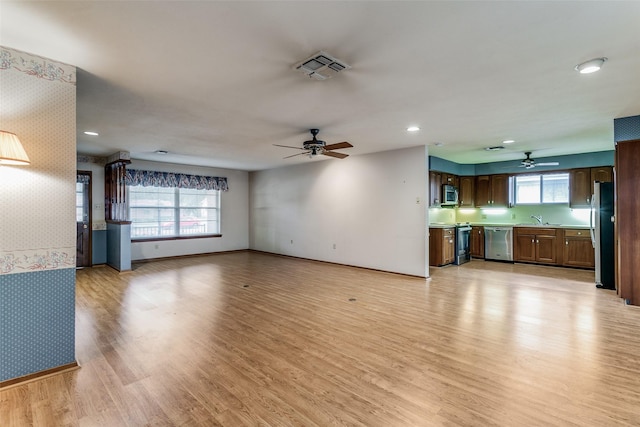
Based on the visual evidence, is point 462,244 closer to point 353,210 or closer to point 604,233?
point 604,233

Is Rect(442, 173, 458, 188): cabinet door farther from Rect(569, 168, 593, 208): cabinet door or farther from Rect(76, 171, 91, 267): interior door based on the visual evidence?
Rect(76, 171, 91, 267): interior door

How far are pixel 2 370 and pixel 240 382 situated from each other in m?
1.82

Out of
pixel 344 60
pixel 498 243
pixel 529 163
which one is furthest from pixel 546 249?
pixel 344 60

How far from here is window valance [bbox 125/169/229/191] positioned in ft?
24.5

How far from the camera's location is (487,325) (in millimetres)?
3482

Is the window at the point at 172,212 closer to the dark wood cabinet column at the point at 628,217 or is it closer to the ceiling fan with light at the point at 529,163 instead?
the ceiling fan with light at the point at 529,163

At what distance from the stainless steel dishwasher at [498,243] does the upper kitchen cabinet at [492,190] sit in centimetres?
80

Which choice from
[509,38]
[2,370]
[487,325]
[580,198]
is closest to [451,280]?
[487,325]

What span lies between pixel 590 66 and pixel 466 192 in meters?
6.02

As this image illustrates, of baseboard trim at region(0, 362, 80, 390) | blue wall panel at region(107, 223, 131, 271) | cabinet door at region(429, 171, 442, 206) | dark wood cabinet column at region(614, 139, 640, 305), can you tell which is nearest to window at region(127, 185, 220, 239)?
blue wall panel at region(107, 223, 131, 271)

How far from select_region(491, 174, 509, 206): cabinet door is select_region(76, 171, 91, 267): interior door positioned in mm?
10013

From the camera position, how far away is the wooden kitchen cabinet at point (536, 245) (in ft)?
22.7

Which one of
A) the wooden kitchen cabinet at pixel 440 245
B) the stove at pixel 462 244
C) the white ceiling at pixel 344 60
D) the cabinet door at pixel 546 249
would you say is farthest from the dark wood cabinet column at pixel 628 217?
the stove at pixel 462 244

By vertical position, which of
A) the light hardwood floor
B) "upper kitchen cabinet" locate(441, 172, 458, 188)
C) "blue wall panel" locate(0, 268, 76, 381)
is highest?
"upper kitchen cabinet" locate(441, 172, 458, 188)
